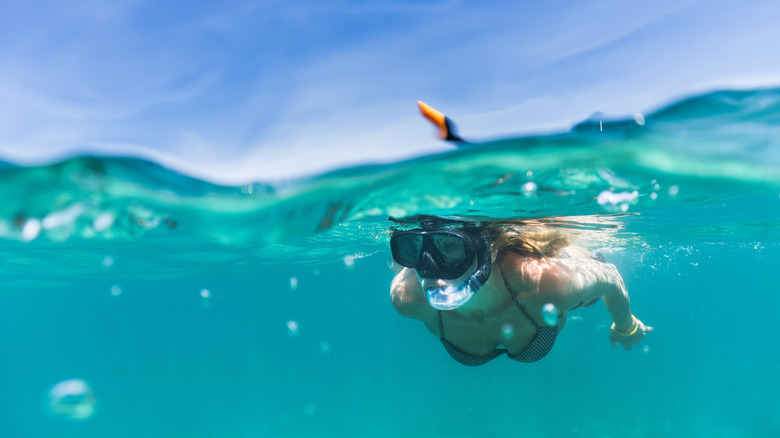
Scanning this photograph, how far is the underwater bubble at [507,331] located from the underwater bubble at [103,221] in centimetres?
824

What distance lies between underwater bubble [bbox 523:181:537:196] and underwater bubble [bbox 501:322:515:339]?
8.62 ft

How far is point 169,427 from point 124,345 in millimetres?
93103

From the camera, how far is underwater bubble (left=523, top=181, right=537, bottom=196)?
25.3 feet

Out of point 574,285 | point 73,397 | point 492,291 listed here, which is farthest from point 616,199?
point 73,397

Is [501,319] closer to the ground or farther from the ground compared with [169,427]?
farther from the ground

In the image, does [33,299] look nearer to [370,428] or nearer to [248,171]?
[370,428]

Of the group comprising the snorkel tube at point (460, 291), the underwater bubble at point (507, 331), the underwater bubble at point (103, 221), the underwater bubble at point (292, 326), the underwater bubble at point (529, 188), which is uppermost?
the underwater bubble at point (103, 221)

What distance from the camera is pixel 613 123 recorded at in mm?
5344

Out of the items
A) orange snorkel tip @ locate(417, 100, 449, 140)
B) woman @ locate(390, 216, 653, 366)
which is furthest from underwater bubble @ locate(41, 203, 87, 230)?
orange snorkel tip @ locate(417, 100, 449, 140)

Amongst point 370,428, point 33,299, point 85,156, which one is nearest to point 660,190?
point 85,156

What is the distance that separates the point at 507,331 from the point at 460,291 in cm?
188

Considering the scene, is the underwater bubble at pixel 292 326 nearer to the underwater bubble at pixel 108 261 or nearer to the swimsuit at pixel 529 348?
the underwater bubble at pixel 108 261

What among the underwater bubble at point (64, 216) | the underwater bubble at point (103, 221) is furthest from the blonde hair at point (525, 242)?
the underwater bubble at point (103, 221)

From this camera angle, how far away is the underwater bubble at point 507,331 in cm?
640
